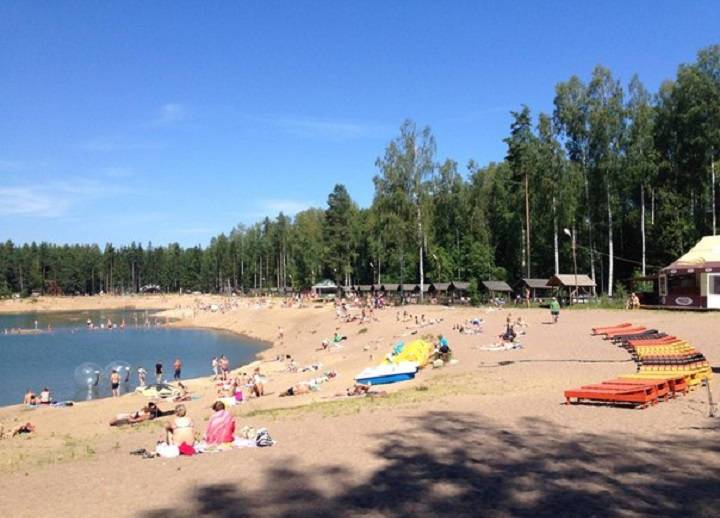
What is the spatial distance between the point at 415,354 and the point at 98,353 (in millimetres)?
32184

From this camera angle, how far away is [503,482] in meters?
8.37

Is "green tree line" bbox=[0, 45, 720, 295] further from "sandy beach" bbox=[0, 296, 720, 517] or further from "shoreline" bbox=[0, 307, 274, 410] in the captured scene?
"sandy beach" bbox=[0, 296, 720, 517]

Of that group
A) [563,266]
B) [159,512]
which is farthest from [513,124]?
[159,512]

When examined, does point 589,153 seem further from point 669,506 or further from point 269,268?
point 269,268

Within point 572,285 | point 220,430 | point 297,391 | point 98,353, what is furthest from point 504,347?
point 98,353

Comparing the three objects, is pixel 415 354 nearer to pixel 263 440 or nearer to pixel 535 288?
pixel 263 440

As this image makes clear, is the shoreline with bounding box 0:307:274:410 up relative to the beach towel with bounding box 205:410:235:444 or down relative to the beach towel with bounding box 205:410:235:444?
down

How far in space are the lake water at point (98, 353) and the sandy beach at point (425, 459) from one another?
466 inches

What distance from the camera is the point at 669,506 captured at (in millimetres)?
7133

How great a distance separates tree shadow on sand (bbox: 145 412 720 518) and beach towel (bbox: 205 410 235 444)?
2.49 m

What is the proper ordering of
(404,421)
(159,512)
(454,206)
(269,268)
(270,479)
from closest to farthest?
1. (159,512)
2. (270,479)
3. (404,421)
4. (454,206)
5. (269,268)

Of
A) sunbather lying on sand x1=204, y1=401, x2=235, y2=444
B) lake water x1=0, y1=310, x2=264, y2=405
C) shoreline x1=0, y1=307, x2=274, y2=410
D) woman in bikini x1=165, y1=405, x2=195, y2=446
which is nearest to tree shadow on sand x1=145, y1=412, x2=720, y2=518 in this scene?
sunbather lying on sand x1=204, y1=401, x2=235, y2=444

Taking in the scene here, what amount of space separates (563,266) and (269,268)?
2899 inches

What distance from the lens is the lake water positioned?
32375 mm
